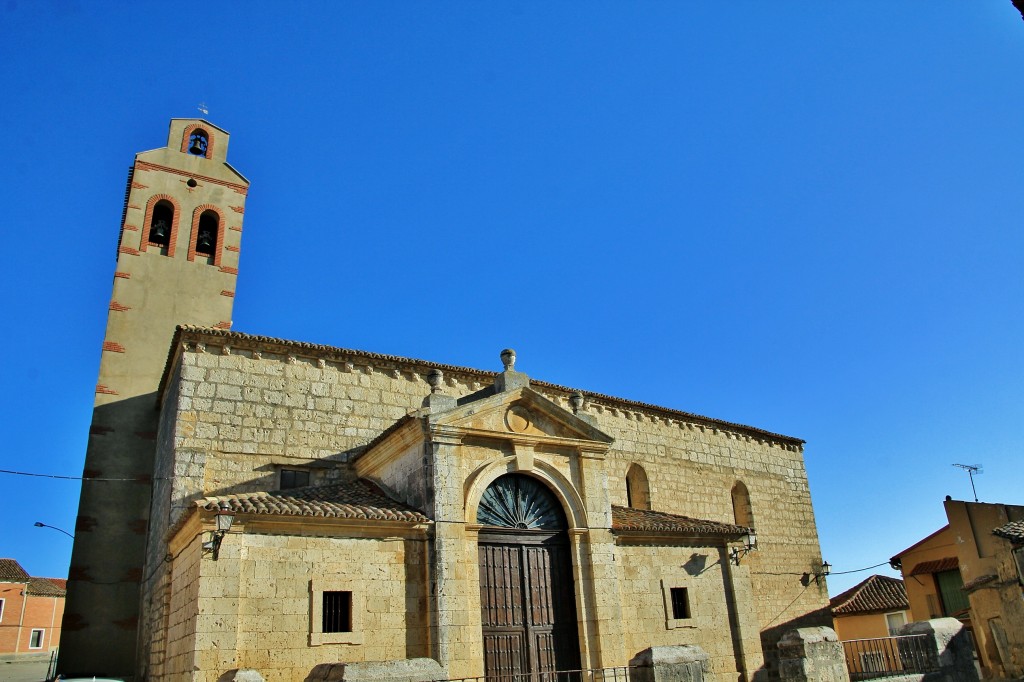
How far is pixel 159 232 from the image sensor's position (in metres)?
21.1

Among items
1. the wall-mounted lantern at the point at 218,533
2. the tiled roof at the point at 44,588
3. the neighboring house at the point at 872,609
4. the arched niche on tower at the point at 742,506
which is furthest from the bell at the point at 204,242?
the tiled roof at the point at 44,588

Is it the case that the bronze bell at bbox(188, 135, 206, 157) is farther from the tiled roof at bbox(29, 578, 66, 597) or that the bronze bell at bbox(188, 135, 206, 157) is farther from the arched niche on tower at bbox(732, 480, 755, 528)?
the tiled roof at bbox(29, 578, 66, 597)

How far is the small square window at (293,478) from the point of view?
51.5 feet

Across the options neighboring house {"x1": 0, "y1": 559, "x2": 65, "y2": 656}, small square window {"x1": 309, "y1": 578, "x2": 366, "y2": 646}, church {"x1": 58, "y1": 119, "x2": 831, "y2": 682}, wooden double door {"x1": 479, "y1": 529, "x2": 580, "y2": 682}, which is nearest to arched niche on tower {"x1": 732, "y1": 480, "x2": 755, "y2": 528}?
church {"x1": 58, "y1": 119, "x2": 831, "y2": 682}

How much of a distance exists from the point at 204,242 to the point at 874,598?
28027mm

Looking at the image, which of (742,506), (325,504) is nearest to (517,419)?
(325,504)

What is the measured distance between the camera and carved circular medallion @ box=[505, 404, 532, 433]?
13906 millimetres

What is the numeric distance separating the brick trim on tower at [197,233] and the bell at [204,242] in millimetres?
161

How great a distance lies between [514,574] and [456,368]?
6.47 m

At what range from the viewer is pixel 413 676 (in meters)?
8.65

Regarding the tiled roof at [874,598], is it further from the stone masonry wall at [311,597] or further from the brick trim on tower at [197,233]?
the brick trim on tower at [197,233]

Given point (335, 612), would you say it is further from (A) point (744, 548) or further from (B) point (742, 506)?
(B) point (742, 506)

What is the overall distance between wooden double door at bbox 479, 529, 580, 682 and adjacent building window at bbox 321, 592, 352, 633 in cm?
234

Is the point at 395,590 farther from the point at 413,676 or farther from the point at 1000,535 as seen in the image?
the point at 1000,535
